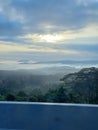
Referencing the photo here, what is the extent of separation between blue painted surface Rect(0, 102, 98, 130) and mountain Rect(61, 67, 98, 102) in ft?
25.0

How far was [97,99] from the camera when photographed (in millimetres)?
10914

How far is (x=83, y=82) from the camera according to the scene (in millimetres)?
12984

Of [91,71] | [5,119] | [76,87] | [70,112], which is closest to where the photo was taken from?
[70,112]

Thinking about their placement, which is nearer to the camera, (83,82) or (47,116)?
(47,116)

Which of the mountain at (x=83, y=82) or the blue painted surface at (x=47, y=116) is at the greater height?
the mountain at (x=83, y=82)

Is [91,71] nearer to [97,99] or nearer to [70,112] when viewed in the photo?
[97,99]

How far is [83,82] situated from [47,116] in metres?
8.80

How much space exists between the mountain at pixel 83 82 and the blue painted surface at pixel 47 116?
7.60m

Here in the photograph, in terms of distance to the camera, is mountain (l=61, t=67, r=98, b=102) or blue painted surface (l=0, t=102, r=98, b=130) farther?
mountain (l=61, t=67, r=98, b=102)

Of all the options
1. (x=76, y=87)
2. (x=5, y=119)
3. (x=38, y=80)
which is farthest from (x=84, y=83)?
(x=5, y=119)

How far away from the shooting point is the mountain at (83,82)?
40.8 ft

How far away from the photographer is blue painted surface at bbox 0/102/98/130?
4129 mm

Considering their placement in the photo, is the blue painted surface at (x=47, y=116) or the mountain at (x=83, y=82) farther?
the mountain at (x=83, y=82)

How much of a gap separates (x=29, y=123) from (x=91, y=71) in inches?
375
